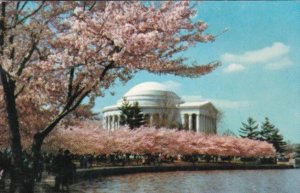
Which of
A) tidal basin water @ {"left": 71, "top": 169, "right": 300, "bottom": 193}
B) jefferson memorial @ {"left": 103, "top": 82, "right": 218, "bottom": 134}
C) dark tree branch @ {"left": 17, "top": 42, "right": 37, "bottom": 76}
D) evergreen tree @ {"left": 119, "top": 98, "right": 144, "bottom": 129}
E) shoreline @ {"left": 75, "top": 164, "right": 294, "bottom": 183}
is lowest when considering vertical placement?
tidal basin water @ {"left": 71, "top": 169, "right": 300, "bottom": 193}

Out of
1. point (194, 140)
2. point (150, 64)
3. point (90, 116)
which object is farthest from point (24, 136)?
point (194, 140)

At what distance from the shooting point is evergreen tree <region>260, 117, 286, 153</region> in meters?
98.1

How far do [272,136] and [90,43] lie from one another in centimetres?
8955

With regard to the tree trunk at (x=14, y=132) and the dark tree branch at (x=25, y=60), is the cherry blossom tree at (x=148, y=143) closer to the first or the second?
the tree trunk at (x=14, y=132)

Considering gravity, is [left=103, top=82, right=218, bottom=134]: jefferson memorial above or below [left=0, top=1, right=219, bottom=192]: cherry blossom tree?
above

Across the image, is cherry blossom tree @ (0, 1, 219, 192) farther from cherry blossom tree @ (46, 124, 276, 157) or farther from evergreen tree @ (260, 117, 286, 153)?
evergreen tree @ (260, 117, 286, 153)

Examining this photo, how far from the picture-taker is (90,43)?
13242mm

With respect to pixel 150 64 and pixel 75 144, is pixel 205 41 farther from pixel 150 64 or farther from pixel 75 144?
pixel 75 144

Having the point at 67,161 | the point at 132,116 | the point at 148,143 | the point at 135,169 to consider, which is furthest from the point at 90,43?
the point at 132,116

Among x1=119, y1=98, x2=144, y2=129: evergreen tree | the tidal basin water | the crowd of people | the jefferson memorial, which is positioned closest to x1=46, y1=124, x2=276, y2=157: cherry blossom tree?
the crowd of people

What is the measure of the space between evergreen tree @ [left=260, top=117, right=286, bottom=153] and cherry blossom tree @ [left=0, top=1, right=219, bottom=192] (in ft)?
283

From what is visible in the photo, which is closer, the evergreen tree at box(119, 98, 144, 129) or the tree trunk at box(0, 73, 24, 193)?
the tree trunk at box(0, 73, 24, 193)

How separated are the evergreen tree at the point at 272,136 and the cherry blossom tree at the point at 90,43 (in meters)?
86.4

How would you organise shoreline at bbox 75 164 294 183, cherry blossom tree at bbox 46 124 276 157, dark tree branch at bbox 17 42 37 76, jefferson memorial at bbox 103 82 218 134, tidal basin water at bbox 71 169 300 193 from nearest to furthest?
dark tree branch at bbox 17 42 37 76
tidal basin water at bbox 71 169 300 193
shoreline at bbox 75 164 294 183
cherry blossom tree at bbox 46 124 276 157
jefferson memorial at bbox 103 82 218 134
